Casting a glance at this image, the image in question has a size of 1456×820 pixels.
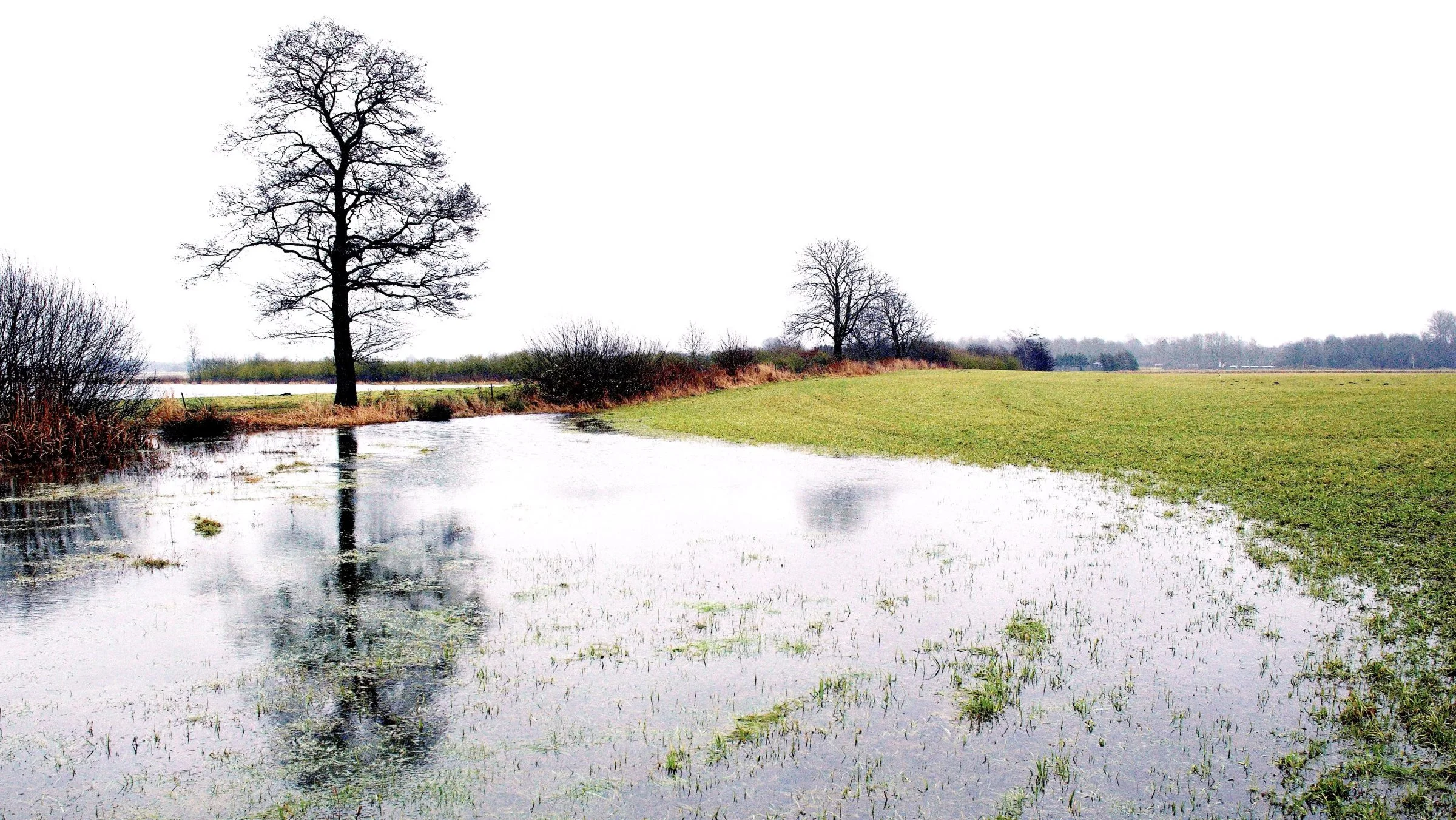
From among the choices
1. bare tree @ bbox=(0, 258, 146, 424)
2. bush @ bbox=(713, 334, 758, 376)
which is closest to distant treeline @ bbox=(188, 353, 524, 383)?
bush @ bbox=(713, 334, 758, 376)

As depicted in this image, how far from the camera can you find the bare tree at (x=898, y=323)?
7225cm

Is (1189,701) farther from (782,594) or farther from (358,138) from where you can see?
(358,138)

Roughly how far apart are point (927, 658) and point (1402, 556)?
19.0ft

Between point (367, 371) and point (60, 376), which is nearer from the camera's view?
point (60, 376)

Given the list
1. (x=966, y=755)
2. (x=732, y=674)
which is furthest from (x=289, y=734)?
(x=966, y=755)

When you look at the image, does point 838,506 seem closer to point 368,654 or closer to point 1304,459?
point 368,654

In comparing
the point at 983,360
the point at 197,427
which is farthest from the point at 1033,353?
the point at 197,427

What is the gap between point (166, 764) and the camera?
Result: 406cm

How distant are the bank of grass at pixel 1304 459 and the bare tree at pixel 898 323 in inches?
1476

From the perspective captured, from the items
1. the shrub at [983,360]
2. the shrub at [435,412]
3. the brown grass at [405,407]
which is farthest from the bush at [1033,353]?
the shrub at [435,412]

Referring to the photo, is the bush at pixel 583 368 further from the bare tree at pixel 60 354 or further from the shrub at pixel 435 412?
the bare tree at pixel 60 354

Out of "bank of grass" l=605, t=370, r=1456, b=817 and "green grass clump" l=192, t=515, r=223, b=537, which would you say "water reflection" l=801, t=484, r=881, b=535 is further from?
"green grass clump" l=192, t=515, r=223, b=537

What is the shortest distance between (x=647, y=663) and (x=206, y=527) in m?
7.36

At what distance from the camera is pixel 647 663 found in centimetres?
549
